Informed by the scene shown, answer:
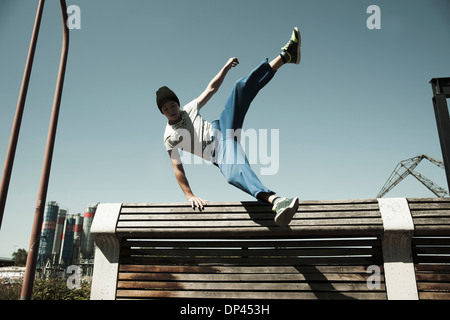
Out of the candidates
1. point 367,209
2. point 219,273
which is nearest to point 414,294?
point 367,209

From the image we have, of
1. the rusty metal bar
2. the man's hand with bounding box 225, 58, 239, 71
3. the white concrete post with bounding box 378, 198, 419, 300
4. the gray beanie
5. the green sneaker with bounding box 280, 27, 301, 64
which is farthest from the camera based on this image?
the man's hand with bounding box 225, 58, 239, 71

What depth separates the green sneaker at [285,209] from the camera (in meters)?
3.13

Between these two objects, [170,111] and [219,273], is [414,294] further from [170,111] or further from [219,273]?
[170,111]

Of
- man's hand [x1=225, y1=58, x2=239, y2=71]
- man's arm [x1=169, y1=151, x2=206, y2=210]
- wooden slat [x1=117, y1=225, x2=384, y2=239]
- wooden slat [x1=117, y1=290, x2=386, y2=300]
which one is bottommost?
wooden slat [x1=117, y1=290, x2=386, y2=300]

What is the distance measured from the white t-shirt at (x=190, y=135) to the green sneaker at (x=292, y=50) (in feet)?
4.41

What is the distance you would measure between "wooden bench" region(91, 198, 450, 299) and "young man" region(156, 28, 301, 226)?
1.23 ft

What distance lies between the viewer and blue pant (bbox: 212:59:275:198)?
12.5 ft

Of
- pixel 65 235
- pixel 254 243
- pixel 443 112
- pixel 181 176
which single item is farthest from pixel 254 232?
pixel 65 235

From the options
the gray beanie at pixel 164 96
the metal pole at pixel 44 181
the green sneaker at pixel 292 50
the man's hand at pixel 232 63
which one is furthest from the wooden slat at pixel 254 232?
the metal pole at pixel 44 181

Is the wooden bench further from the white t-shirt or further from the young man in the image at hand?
the white t-shirt

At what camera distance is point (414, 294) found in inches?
131

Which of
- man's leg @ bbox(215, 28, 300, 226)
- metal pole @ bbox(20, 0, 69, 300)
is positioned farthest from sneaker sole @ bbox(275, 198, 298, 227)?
metal pole @ bbox(20, 0, 69, 300)

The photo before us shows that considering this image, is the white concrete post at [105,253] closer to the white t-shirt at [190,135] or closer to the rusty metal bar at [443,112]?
the white t-shirt at [190,135]

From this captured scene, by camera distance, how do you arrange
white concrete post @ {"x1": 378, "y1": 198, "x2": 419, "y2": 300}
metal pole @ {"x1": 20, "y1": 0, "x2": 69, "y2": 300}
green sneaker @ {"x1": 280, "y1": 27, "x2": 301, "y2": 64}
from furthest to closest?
metal pole @ {"x1": 20, "y1": 0, "x2": 69, "y2": 300}
green sneaker @ {"x1": 280, "y1": 27, "x2": 301, "y2": 64}
white concrete post @ {"x1": 378, "y1": 198, "x2": 419, "y2": 300}
